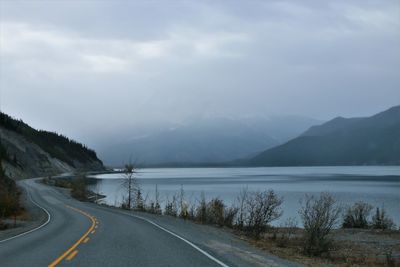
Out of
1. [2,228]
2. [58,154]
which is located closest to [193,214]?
[2,228]

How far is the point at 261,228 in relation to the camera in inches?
1045

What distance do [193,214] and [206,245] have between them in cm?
1629

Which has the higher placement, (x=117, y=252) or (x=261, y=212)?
(x=261, y=212)

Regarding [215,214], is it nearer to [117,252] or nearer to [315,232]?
[315,232]

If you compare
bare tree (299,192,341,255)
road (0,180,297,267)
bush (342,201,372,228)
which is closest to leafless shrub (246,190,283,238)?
bare tree (299,192,341,255)

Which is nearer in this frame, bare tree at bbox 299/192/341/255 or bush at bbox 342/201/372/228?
bare tree at bbox 299/192/341/255

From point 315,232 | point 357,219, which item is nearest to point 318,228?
point 315,232

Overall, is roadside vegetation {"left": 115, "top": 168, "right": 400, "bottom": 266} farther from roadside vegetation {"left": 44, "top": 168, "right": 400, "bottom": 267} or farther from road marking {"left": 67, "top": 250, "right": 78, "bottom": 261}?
road marking {"left": 67, "top": 250, "right": 78, "bottom": 261}

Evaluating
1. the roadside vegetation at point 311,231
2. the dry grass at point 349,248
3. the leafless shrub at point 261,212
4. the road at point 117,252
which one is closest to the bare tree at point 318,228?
the roadside vegetation at point 311,231

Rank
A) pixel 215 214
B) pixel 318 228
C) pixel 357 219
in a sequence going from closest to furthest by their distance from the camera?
pixel 318 228 < pixel 215 214 < pixel 357 219

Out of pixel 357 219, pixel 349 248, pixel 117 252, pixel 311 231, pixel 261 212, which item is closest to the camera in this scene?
pixel 117 252

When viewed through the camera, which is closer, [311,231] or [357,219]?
[311,231]

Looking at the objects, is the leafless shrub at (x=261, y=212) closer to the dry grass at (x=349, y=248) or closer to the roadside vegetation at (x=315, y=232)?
the roadside vegetation at (x=315, y=232)

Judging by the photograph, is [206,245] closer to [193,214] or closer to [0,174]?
[193,214]
